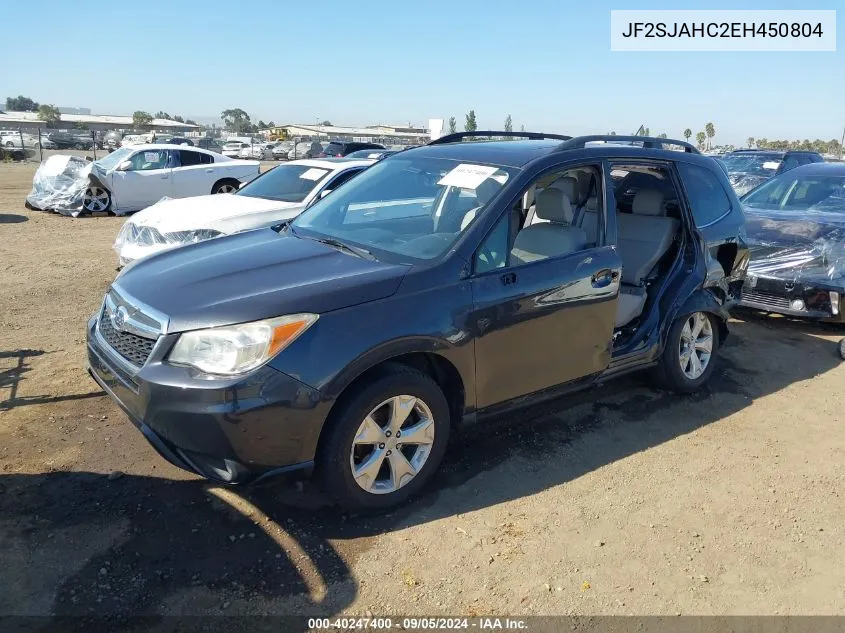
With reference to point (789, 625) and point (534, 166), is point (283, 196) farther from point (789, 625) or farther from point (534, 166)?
point (789, 625)

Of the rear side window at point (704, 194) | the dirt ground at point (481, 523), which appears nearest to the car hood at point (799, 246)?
the rear side window at point (704, 194)

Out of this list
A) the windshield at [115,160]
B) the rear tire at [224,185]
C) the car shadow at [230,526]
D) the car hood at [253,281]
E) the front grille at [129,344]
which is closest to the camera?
the car shadow at [230,526]

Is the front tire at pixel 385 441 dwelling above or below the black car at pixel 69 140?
below

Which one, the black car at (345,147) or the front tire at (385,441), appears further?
the black car at (345,147)

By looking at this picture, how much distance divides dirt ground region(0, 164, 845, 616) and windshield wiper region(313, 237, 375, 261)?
1.29m

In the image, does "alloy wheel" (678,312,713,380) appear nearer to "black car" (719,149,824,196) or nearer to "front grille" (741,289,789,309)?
"front grille" (741,289,789,309)

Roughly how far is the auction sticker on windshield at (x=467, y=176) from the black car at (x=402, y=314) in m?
0.02

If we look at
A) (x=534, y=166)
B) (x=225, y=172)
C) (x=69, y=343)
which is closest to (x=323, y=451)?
(x=534, y=166)

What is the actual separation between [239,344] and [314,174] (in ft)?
19.7

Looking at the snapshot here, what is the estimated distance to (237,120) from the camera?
403 feet

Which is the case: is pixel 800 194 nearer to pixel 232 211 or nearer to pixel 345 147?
pixel 232 211

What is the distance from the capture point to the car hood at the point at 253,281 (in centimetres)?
293

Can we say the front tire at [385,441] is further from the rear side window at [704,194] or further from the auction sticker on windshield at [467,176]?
the rear side window at [704,194]

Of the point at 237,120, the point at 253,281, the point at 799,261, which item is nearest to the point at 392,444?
the point at 253,281
